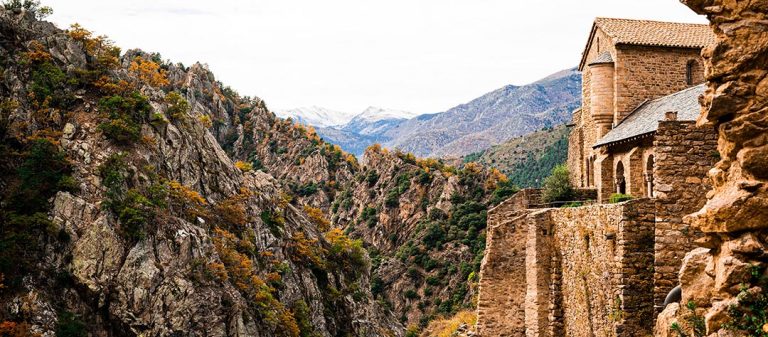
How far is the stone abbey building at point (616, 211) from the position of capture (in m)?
13.7

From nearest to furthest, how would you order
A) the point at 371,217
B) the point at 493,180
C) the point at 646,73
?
1. the point at 646,73
2. the point at 493,180
3. the point at 371,217

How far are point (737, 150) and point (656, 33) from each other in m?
23.6

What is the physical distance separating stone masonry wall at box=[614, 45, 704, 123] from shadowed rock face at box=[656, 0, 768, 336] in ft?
70.7

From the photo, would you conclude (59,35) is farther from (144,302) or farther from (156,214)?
(144,302)

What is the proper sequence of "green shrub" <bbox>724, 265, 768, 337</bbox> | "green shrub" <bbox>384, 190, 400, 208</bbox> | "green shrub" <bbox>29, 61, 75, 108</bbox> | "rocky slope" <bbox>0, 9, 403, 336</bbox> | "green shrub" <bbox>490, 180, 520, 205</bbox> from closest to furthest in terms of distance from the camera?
"green shrub" <bbox>724, 265, 768, 337</bbox> < "rocky slope" <bbox>0, 9, 403, 336</bbox> < "green shrub" <bbox>29, 61, 75, 108</bbox> < "green shrub" <bbox>490, 180, 520, 205</bbox> < "green shrub" <bbox>384, 190, 400, 208</bbox>

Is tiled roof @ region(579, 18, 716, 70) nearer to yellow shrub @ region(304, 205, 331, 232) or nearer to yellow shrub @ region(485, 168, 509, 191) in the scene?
yellow shrub @ region(304, 205, 331, 232)

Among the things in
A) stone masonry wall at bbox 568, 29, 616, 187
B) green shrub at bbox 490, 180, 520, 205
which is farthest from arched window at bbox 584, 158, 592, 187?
green shrub at bbox 490, 180, 520, 205

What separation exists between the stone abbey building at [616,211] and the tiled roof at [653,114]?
0.08 meters

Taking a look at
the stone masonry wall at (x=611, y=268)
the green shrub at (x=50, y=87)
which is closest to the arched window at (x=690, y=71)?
the stone masonry wall at (x=611, y=268)

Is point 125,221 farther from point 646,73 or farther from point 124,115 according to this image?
point 646,73

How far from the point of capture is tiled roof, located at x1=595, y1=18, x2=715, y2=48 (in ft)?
93.8

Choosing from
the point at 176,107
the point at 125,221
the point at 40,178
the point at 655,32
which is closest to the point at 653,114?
the point at 655,32

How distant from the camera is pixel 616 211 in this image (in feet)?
48.3

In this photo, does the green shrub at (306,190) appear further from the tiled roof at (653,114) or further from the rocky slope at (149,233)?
Answer: the tiled roof at (653,114)
